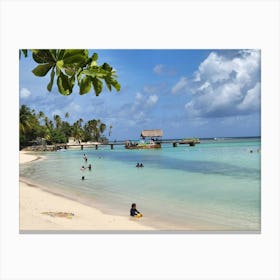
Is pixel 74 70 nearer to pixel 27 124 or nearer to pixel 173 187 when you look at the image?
pixel 27 124


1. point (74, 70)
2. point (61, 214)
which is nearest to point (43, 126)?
point (61, 214)

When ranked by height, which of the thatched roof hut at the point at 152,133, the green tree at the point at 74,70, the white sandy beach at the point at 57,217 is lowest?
the white sandy beach at the point at 57,217

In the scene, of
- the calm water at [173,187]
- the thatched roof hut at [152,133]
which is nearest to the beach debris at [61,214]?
the calm water at [173,187]

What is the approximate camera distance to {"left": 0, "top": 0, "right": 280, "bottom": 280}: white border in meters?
3.25

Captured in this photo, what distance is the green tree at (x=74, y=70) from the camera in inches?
54.4

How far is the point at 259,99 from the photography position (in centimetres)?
360

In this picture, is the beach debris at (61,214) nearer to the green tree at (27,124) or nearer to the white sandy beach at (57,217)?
the white sandy beach at (57,217)

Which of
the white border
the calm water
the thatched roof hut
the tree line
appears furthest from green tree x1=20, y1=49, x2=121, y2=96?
the thatched roof hut

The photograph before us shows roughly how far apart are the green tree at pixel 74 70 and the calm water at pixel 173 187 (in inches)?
96.4

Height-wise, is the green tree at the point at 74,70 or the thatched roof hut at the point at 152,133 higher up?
the green tree at the point at 74,70

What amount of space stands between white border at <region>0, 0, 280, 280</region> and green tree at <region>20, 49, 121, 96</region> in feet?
6.27
